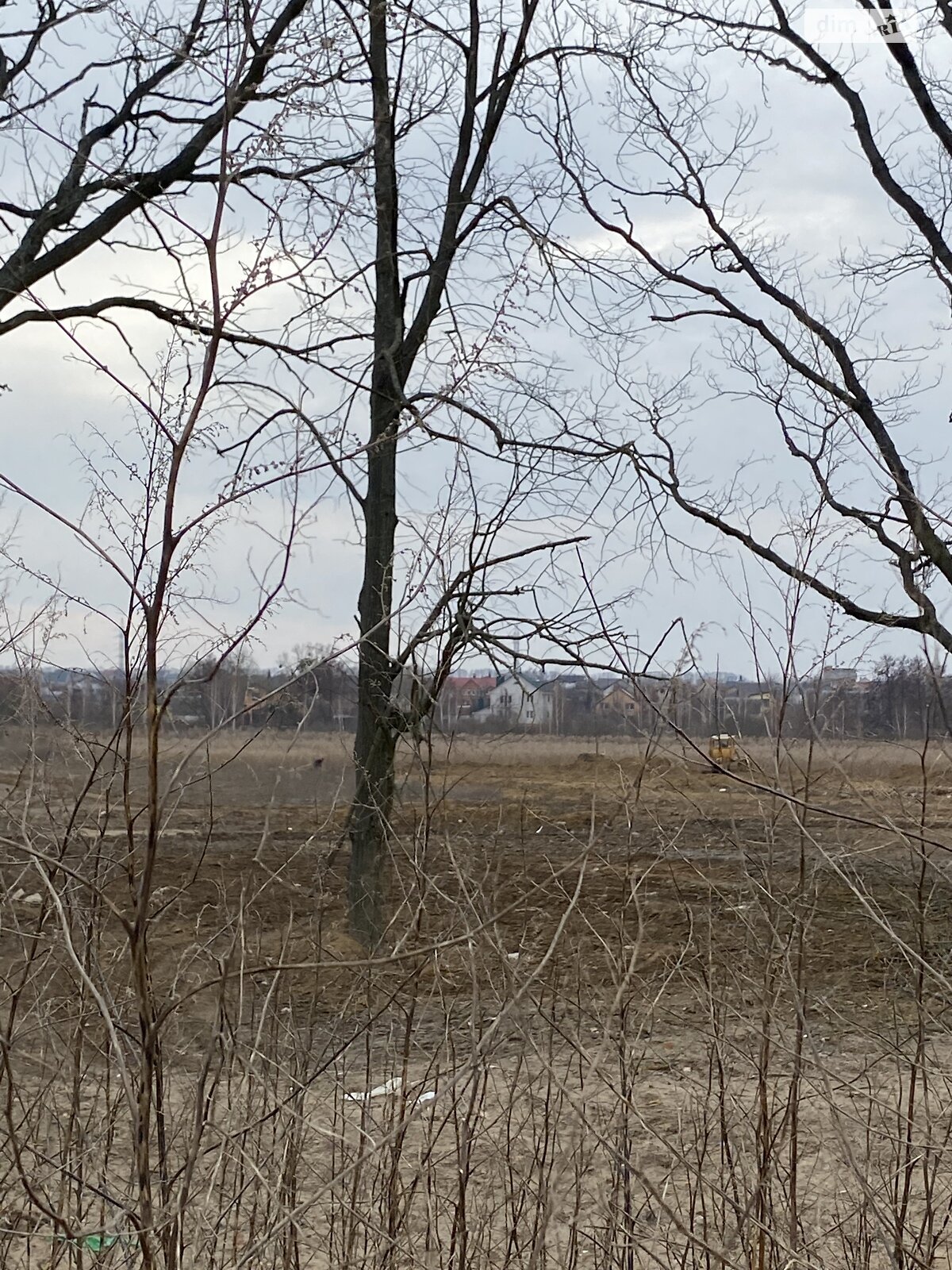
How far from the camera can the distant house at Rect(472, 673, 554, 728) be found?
13.1 ft

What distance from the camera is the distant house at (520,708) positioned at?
3.99 metres

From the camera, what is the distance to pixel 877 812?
230 cm

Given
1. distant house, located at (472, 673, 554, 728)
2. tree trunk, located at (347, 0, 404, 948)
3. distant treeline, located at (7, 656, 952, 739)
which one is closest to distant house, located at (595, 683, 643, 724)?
distant treeline, located at (7, 656, 952, 739)

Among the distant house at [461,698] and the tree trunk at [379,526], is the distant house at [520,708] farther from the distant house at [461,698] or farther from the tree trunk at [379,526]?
the tree trunk at [379,526]

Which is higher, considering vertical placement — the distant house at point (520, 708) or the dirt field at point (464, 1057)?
the distant house at point (520, 708)

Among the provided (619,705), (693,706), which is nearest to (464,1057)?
(619,705)

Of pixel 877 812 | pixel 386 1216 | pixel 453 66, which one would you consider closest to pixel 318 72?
pixel 877 812

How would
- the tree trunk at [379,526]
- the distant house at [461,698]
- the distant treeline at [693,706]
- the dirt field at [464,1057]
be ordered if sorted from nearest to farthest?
the dirt field at [464,1057] → the distant treeline at [693,706] → the distant house at [461,698] → the tree trunk at [379,526]

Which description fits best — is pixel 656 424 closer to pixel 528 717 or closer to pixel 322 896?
pixel 528 717

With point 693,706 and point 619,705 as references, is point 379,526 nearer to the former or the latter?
point 619,705

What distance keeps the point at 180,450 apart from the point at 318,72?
0.63 metres

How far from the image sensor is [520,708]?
13.4ft

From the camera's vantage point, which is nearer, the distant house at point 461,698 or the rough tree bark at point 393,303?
the distant house at point 461,698

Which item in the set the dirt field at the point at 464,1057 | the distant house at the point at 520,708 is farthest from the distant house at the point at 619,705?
the distant house at the point at 520,708
